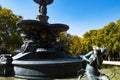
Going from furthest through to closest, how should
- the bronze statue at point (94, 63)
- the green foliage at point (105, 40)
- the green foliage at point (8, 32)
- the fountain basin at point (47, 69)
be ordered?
1. the green foliage at point (105, 40)
2. the green foliage at point (8, 32)
3. the fountain basin at point (47, 69)
4. the bronze statue at point (94, 63)

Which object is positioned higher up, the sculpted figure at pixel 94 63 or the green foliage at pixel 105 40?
the green foliage at pixel 105 40

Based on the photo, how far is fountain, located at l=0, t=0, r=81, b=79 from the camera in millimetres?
13586

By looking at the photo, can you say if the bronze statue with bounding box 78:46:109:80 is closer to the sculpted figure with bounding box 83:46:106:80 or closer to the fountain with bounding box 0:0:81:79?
the sculpted figure with bounding box 83:46:106:80

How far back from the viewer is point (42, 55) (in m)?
16.2

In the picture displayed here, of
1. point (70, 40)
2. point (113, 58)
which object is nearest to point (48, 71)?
point (113, 58)

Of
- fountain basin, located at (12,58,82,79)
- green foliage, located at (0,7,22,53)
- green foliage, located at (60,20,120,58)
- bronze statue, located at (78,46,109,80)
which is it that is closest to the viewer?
bronze statue, located at (78,46,109,80)

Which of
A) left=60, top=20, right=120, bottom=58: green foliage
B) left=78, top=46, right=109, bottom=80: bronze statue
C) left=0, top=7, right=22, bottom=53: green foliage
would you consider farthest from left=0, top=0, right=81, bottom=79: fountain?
left=60, top=20, right=120, bottom=58: green foliage

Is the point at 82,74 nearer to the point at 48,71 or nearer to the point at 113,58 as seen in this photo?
the point at 48,71

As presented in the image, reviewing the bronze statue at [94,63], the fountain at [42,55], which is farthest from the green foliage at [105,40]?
the bronze statue at [94,63]

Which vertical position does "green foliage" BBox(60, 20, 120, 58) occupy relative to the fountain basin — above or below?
above

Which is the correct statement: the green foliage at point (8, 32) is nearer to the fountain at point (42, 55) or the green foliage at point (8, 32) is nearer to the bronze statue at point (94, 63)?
the fountain at point (42, 55)

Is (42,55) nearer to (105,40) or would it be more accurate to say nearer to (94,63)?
(94,63)

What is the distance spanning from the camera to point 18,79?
13.2m

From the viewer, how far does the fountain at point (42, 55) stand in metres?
13.6
